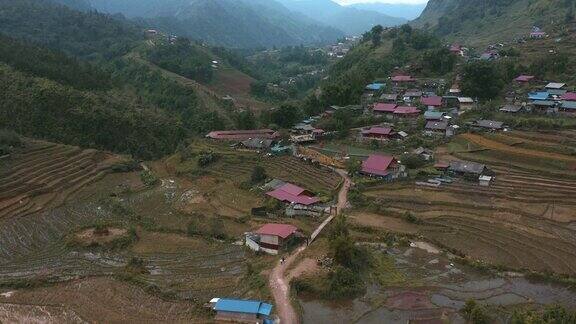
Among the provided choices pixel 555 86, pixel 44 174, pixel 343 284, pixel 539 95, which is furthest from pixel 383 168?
pixel 44 174

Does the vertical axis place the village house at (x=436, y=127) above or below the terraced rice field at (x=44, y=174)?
above

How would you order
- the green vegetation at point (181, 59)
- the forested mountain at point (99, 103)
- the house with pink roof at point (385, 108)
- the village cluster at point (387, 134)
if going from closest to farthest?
the village cluster at point (387, 134), the forested mountain at point (99, 103), the house with pink roof at point (385, 108), the green vegetation at point (181, 59)

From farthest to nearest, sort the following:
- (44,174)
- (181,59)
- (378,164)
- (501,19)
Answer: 1. (501,19)
2. (181,59)
3. (44,174)
4. (378,164)

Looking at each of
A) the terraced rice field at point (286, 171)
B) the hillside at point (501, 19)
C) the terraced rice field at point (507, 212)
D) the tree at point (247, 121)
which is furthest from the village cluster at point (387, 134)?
the hillside at point (501, 19)

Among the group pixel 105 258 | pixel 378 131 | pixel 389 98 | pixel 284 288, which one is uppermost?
pixel 389 98

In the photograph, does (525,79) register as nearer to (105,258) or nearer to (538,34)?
(538,34)

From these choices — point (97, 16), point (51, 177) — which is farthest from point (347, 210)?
point (97, 16)

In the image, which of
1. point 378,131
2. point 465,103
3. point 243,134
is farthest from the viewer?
point 465,103

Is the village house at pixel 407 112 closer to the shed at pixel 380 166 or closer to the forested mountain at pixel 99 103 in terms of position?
the shed at pixel 380 166
